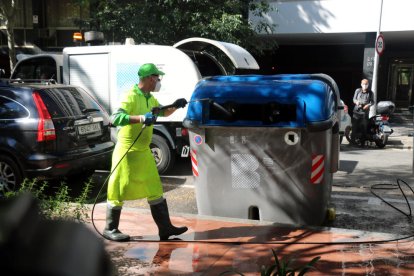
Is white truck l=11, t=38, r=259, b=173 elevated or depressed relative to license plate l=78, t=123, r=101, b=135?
elevated

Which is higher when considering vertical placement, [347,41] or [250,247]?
[347,41]

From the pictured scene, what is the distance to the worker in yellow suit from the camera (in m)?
4.61

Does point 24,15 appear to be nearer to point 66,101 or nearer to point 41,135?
point 66,101

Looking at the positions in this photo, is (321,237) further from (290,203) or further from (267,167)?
(267,167)

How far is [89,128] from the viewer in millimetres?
6977

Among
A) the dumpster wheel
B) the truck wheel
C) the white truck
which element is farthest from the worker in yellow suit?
the truck wheel

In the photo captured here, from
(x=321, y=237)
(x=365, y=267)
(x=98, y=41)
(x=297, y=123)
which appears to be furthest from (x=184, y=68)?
(x=365, y=267)

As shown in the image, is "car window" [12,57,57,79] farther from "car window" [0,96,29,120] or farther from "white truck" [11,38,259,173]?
"car window" [0,96,29,120]

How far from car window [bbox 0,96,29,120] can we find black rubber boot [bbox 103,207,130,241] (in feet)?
8.54

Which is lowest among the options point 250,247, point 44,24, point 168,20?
point 250,247

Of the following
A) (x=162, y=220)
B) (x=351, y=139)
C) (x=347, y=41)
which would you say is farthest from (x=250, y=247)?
(x=347, y=41)

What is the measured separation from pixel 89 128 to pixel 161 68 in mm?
1842

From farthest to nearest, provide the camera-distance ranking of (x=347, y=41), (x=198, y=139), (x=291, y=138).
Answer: (x=347, y=41)
(x=198, y=139)
(x=291, y=138)

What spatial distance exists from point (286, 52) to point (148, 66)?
20138 mm
